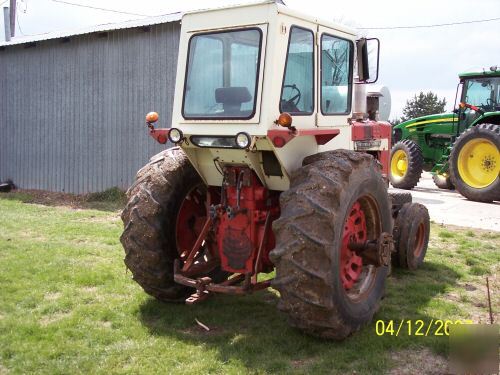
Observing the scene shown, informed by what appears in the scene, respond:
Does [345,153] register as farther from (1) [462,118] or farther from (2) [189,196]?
(1) [462,118]

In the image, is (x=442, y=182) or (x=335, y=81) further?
(x=442, y=182)

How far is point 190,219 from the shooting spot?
5.09 metres

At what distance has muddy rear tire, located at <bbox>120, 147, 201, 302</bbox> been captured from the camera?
459 centimetres

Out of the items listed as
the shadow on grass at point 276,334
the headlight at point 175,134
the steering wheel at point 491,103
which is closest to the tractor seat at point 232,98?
the headlight at point 175,134

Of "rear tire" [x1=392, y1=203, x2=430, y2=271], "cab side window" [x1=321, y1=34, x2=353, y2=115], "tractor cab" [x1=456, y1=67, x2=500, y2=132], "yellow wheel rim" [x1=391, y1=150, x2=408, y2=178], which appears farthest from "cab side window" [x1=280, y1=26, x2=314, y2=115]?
"yellow wheel rim" [x1=391, y1=150, x2=408, y2=178]

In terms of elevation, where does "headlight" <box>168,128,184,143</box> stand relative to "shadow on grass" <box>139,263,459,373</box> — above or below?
above

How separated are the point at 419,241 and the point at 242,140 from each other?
3.42 metres

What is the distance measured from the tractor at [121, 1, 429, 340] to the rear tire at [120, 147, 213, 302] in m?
0.01

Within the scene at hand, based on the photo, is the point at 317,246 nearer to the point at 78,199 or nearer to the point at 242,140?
→ the point at 242,140

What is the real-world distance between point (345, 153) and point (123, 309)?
247cm

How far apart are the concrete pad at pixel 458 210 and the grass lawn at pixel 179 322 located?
2.47 m

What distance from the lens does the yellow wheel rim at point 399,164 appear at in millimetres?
14523

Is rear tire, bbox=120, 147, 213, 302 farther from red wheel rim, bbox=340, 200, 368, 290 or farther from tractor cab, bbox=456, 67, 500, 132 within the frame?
tractor cab, bbox=456, 67, 500, 132

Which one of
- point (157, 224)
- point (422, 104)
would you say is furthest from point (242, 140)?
point (422, 104)
